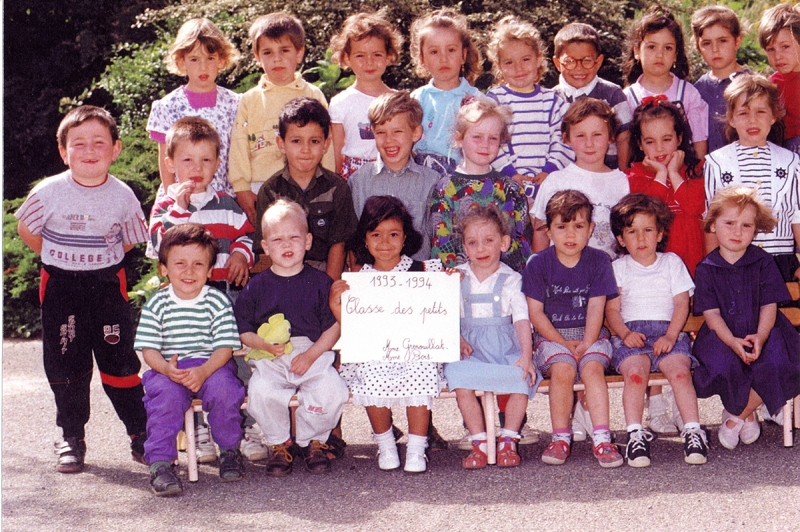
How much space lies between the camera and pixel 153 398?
4.77 meters

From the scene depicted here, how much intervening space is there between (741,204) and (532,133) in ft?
4.33

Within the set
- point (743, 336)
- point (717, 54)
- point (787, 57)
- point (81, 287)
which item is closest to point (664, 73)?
point (717, 54)

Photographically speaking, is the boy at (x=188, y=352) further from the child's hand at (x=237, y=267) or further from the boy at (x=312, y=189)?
the boy at (x=312, y=189)

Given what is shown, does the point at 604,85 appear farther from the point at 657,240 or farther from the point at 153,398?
the point at 153,398

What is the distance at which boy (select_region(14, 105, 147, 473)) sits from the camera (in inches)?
200

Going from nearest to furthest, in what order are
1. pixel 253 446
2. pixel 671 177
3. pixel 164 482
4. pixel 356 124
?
pixel 164 482
pixel 253 446
pixel 671 177
pixel 356 124

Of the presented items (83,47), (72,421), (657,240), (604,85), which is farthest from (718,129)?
(83,47)

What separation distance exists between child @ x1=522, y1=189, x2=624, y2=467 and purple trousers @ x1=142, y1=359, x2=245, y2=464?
1.57 m

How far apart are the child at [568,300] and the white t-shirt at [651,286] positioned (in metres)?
0.16

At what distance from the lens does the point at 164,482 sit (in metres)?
4.56

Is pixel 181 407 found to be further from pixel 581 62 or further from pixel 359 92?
pixel 581 62

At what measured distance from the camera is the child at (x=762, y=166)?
5.54 meters

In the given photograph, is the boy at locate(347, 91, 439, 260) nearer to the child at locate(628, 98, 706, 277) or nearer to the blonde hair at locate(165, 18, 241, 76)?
the blonde hair at locate(165, 18, 241, 76)

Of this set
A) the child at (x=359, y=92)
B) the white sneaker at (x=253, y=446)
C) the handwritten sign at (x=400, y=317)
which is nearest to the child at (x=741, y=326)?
the handwritten sign at (x=400, y=317)
